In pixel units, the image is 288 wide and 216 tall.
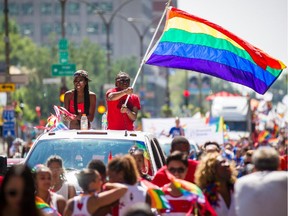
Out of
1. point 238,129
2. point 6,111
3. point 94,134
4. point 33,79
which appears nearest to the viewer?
point 94,134

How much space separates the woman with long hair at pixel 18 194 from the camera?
8672 millimetres

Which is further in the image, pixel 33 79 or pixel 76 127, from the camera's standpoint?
pixel 33 79

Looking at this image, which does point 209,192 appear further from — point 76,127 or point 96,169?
point 76,127

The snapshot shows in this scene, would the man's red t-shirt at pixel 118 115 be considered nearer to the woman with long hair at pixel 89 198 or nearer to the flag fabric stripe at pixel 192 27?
the flag fabric stripe at pixel 192 27

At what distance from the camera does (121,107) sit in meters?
16.4

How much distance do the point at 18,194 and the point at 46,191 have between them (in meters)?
2.68

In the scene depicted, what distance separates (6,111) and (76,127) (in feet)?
78.0

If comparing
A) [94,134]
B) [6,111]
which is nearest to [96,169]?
[94,134]

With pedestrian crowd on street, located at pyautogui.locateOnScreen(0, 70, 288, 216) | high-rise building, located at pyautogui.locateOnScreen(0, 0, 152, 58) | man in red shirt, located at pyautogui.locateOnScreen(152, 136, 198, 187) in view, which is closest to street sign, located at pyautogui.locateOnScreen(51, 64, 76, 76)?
man in red shirt, located at pyautogui.locateOnScreen(152, 136, 198, 187)

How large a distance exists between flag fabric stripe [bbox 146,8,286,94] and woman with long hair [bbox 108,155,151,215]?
641 cm

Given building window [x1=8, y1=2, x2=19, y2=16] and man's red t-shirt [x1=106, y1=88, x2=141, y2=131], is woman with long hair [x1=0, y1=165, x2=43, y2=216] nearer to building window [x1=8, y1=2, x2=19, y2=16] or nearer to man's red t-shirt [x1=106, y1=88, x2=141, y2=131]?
man's red t-shirt [x1=106, y1=88, x2=141, y2=131]

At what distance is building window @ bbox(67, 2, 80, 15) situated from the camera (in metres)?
178

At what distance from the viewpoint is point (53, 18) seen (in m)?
177

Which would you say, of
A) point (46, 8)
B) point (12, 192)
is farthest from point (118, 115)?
point (46, 8)
